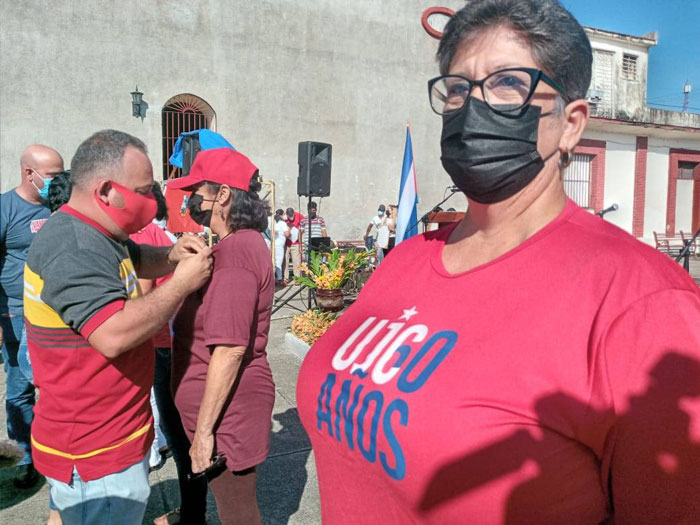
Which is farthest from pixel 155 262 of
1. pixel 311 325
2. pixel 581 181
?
pixel 581 181

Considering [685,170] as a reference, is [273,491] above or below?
below

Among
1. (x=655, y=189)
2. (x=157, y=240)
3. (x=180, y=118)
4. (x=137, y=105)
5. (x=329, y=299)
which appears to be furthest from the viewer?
(x=655, y=189)

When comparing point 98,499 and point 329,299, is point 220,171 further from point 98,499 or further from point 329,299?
point 329,299

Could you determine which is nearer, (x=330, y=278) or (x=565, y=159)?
(x=565, y=159)

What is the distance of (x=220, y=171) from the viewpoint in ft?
8.17

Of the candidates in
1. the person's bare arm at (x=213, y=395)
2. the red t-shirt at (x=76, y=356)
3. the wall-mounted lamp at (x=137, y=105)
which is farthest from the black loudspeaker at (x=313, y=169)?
the red t-shirt at (x=76, y=356)

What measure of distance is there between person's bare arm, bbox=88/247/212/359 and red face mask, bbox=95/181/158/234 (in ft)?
0.89

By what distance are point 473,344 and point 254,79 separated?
14.2 meters

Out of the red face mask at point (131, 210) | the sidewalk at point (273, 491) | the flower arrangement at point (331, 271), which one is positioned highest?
the red face mask at point (131, 210)

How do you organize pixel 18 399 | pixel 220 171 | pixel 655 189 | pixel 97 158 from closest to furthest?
pixel 97 158 → pixel 220 171 → pixel 18 399 → pixel 655 189

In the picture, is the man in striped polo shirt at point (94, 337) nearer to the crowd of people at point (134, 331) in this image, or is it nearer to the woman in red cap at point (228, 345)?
the crowd of people at point (134, 331)

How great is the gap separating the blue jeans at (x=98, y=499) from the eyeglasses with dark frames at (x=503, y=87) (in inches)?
70.1

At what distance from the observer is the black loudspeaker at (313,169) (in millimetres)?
10211

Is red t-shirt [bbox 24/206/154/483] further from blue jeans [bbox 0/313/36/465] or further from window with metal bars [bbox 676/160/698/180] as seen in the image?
window with metal bars [bbox 676/160/698/180]
